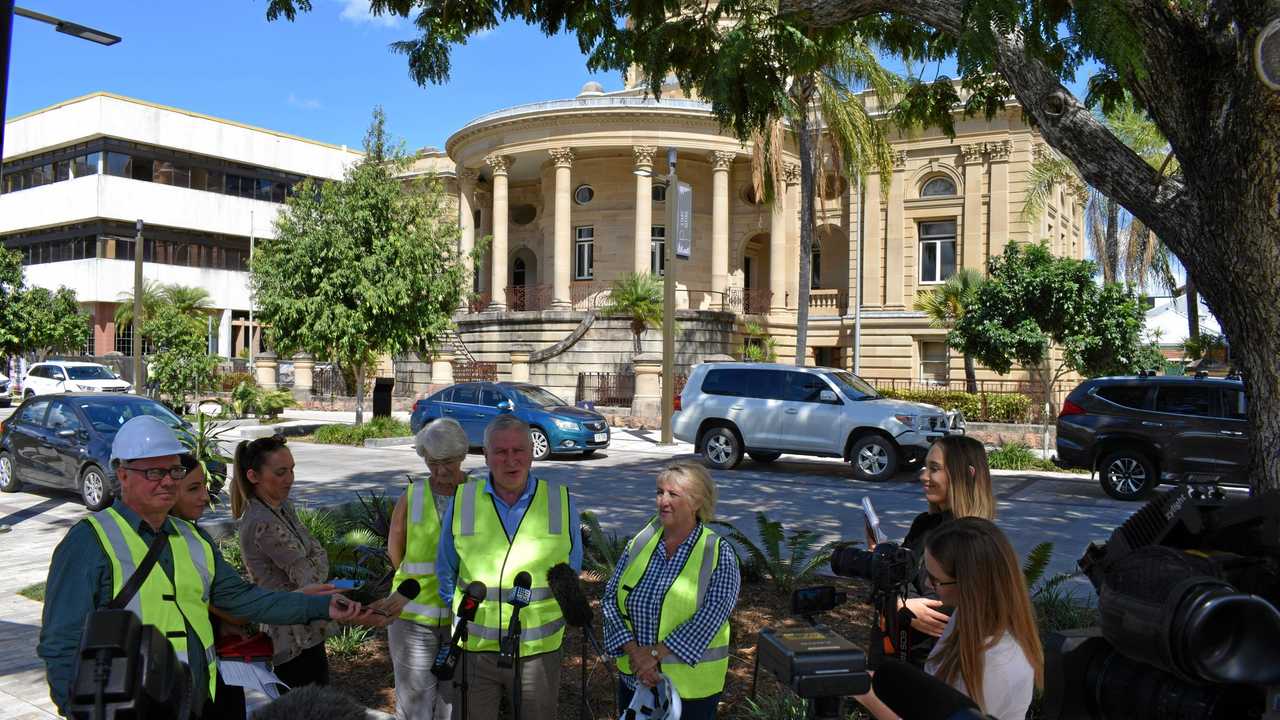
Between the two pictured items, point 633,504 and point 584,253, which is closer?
point 633,504

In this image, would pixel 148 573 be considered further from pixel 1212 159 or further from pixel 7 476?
pixel 7 476

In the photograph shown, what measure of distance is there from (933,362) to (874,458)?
1865 centimetres

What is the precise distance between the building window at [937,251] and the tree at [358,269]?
18.5 meters

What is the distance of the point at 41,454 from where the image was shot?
12.7 m

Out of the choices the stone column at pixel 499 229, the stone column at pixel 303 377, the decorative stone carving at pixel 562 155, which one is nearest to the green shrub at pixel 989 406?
the decorative stone carving at pixel 562 155

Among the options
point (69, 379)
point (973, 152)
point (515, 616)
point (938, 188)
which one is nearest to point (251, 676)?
point (515, 616)

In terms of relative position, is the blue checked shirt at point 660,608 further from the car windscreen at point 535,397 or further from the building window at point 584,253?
the building window at point 584,253

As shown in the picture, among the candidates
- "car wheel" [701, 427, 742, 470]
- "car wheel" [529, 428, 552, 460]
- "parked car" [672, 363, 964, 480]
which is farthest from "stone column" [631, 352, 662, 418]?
"car wheel" [701, 427, 742, 470]

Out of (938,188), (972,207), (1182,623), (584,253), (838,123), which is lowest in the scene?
(1182,623)

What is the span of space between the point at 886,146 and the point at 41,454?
60.1 feet

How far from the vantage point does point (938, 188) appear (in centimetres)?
3369

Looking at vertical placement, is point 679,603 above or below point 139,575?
below

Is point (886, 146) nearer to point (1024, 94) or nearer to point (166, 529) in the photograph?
point (1024, 94)

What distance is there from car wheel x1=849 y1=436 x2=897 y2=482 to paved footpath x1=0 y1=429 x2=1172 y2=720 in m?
0.28
